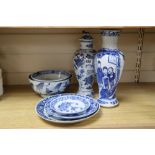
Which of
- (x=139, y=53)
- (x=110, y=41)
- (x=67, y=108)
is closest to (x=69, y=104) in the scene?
(x=67, y=108)

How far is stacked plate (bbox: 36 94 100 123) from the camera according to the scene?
0.74 m

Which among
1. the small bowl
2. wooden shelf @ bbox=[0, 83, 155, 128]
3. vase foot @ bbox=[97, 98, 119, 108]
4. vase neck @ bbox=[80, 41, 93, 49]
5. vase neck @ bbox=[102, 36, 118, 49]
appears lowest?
wooden shelf @ bbox=[0, 83, 155, 128]

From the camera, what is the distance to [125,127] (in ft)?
2.42

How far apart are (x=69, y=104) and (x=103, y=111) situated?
12 centimetres

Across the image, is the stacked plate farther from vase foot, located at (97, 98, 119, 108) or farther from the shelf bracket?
the shelf bracket

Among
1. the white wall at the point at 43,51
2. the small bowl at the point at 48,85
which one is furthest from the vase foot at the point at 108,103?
the white wall at the point at 43,51

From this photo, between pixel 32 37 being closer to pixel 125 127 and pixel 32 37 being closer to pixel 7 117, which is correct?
pixel 7 117

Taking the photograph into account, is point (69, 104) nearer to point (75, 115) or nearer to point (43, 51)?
point (75, 115)

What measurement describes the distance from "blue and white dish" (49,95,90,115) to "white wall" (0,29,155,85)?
223mm

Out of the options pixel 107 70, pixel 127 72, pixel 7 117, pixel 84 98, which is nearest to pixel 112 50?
pixel 107 70


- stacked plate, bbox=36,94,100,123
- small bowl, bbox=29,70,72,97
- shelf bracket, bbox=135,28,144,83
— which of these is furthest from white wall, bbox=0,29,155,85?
stacked plate, bbox=36,94,100,123

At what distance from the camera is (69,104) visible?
85cm

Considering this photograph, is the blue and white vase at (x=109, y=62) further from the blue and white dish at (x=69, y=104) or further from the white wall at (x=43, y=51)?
the white wall at (x=43, y=51)
